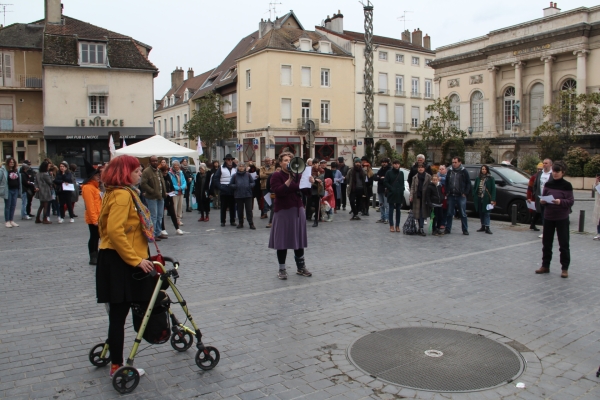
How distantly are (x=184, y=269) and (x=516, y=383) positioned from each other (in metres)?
5.83

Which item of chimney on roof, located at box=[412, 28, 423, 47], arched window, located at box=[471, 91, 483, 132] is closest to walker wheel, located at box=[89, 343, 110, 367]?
arched window, located at box=[471, 91, 483, 132]

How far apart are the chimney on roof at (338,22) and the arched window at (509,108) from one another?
20.1 m

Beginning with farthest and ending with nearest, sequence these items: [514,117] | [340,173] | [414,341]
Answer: [514,117]
[340,173]
[414,341]

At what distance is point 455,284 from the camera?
778 cm

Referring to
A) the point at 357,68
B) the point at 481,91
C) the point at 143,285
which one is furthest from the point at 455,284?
the point at 357,68

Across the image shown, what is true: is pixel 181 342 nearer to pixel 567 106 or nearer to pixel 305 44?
pixel 567 106

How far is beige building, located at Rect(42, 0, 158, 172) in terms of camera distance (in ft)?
123

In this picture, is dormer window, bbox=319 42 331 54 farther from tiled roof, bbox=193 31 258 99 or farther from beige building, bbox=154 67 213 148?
beige building, bbox=154 67 213 148

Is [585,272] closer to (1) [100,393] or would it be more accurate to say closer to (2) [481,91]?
(1) [100,393]

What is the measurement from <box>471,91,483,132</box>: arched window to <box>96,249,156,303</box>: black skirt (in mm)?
44624

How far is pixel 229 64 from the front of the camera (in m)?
60.7

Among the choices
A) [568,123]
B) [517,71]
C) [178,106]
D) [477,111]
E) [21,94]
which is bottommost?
[568,123]

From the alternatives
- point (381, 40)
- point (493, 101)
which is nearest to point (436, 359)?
point (493, 101)

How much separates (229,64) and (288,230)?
2187 inches
